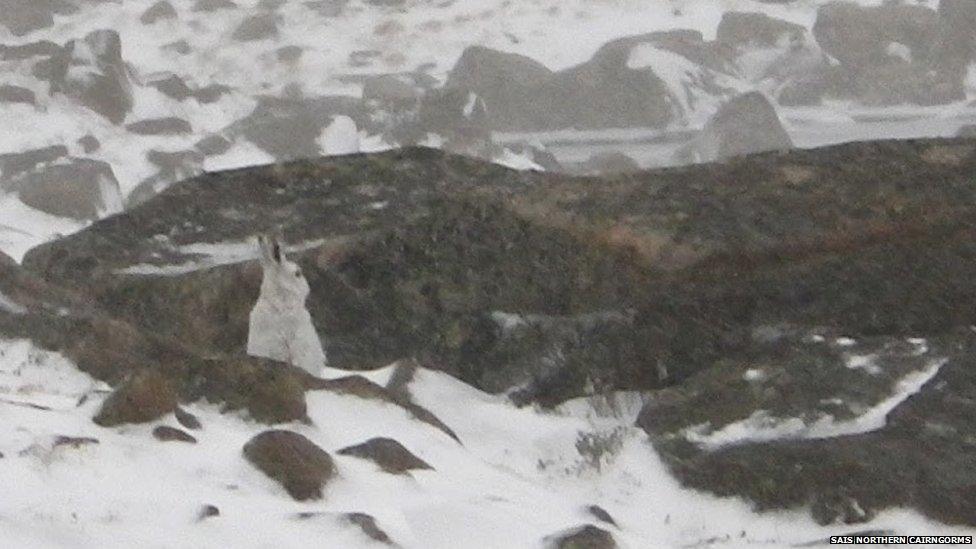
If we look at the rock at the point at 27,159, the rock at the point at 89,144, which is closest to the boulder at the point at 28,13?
the rock at the point at 89,144

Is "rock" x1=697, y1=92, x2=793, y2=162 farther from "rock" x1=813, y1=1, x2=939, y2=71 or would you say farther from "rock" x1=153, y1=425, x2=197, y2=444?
"rock" x1=153, y1=425, x2=197, y2=444

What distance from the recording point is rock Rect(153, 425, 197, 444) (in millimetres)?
7070

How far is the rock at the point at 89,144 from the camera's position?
107ft

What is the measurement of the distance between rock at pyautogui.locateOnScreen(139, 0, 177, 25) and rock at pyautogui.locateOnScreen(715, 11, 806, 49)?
51.3ft

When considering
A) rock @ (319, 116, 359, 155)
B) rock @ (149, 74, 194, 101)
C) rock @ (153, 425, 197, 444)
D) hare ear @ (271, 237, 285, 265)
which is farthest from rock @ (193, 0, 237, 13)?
rock @ (153, 425, 197, 444)

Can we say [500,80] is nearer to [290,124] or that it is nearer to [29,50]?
[290,124]

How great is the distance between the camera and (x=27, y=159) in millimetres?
31078

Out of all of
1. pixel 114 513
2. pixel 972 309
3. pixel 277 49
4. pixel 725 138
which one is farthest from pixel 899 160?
pixel 277 49

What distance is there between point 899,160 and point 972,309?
1879 millimetres

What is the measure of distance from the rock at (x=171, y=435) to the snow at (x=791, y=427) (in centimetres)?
313

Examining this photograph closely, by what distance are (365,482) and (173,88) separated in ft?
103

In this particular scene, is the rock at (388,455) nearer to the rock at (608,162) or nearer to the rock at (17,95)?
the rock at (608,162)

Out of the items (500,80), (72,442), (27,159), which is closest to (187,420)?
(72,442)

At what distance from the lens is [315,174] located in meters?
14.0
